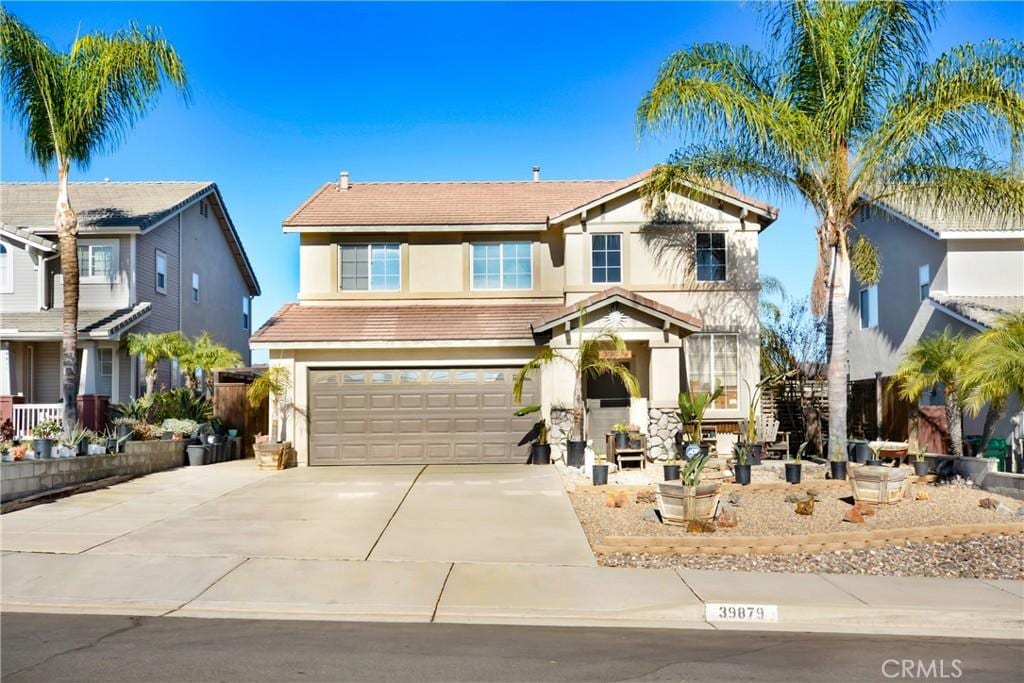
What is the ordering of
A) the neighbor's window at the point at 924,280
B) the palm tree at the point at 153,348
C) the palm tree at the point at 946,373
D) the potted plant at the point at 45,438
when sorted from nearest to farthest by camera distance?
the potted plant at the point at 45,438, the palm tree at the point at 946,373, the palm tree at the point at 153,348, the neighbor's window at the point at 924,280

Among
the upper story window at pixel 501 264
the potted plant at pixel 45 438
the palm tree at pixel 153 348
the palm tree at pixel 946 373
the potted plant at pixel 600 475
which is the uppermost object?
the upper story window at pixel 501 264

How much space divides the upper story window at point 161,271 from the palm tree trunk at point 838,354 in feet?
60.0

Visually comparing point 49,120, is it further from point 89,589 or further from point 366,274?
point 89,589

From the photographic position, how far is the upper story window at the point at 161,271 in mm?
24672

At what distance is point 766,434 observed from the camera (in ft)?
66.0

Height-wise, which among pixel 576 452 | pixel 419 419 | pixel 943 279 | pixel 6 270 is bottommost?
pixel 576 452

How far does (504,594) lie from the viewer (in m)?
8.67

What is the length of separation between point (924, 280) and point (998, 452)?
7443 mm

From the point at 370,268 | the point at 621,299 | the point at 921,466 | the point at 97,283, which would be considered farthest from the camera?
the point at 97,283

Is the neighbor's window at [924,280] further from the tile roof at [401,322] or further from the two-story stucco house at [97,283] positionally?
the two-story stucco house at [97,283]

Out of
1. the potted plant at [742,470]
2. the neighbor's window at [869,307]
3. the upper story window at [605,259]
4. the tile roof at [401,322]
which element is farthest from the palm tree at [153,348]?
the neighbor's window at [869,307]

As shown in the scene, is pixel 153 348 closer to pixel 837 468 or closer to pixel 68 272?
pixel 68 272

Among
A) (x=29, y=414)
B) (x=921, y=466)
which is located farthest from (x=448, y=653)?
(x=29, y=414)

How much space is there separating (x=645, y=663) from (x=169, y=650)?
12.0 ft
